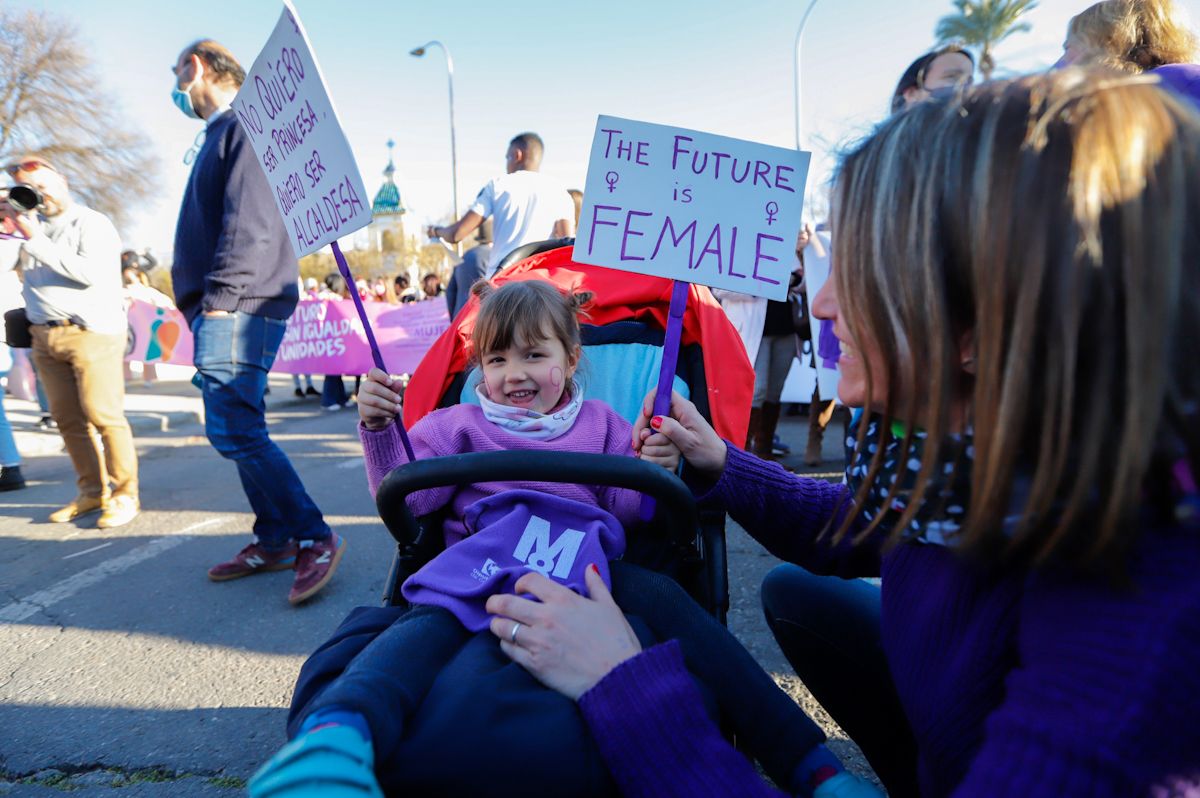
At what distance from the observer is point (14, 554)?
3406 mm

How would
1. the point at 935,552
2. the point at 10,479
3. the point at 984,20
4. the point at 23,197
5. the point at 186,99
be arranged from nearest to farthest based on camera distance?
the point at 935,552 < the point at 186,99 < the point at 23,197 < the point at 10,479 < the point at 984,20

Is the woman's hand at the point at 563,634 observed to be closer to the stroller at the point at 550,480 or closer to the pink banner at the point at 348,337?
the stroller at the point at 550,480

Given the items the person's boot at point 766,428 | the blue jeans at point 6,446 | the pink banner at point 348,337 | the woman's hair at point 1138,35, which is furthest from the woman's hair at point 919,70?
the pink banner at point 348,337

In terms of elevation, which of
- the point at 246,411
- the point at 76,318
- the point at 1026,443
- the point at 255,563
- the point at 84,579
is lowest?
the point at 84,579

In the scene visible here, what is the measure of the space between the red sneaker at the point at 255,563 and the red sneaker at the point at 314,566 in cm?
16

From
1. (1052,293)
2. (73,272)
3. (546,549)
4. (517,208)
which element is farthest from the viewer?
(517,208)

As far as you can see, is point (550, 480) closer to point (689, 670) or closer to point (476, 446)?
point (689, 670)

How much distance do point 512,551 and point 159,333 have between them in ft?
29.8

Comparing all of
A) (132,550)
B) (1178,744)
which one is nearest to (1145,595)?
(1178,744)

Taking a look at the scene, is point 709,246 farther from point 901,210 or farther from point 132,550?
point 132,550

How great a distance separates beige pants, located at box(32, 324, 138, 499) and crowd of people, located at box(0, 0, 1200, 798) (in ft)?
10.6

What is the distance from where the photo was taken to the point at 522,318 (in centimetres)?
182

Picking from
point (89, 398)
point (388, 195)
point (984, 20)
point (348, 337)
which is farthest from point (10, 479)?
point (388, 195)

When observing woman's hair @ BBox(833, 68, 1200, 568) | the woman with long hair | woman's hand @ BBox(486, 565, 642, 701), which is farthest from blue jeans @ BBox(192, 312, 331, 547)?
woman's hair @ BBox(833, 68, 1200, 568)
